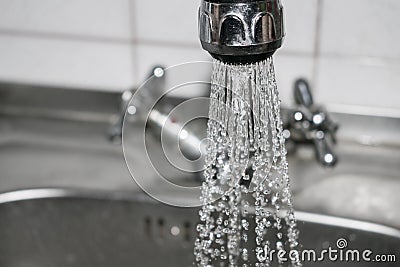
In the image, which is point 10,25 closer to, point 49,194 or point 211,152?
point 49,194

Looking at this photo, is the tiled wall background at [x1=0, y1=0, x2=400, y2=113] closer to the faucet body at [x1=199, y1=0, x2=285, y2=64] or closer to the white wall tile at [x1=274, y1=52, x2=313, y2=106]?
the white wall tile at [x1=274, y1=52, x2=313, y2=106]

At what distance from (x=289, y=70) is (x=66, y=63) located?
275 millimetres

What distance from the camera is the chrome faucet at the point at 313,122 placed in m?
0.69

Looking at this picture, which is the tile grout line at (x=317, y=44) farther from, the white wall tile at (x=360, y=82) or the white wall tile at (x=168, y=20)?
the white wall tile at (x=168, y=20)

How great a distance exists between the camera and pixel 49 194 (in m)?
0.75

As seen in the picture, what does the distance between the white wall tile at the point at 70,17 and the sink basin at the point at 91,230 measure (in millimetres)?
195

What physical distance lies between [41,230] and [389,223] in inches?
15.1

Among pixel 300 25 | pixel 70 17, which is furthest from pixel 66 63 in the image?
pixel 300 25

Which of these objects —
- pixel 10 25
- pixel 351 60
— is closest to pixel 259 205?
pixel 351 60

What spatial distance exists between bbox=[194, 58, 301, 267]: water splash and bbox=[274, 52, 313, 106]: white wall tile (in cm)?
12

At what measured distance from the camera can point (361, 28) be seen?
710 millimetres

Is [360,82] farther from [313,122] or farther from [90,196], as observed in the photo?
[90,196]

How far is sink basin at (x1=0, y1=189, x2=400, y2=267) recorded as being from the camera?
73 centimetres

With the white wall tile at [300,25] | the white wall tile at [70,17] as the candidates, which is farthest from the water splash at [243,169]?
the white wall tile at [70,17]
